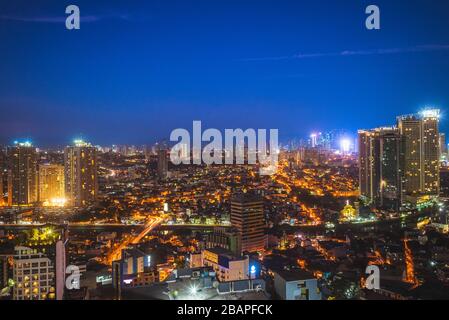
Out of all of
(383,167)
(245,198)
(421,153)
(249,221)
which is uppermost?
(421,153)

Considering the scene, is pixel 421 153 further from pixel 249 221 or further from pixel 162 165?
pixel 162 165

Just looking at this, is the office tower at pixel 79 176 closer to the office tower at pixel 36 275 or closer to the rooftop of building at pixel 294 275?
the office tower at pixel 36 275

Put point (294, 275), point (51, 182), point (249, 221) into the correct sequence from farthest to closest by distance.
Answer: point (51, 182) → point (249, 221) → point (294, 275)

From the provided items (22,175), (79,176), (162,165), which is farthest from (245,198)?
(162,165)

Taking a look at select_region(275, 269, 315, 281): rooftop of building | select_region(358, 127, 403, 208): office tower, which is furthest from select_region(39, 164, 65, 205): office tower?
select_region(275, 269, 315, 281): rooftop of building

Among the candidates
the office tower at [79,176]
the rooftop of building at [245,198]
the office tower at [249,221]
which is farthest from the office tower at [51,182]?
the office tower at [249,221]

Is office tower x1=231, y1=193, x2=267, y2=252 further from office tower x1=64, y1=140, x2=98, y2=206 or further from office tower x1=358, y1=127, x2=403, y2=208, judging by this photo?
office tower x1=64, y1=140, x2=98, y2=206
